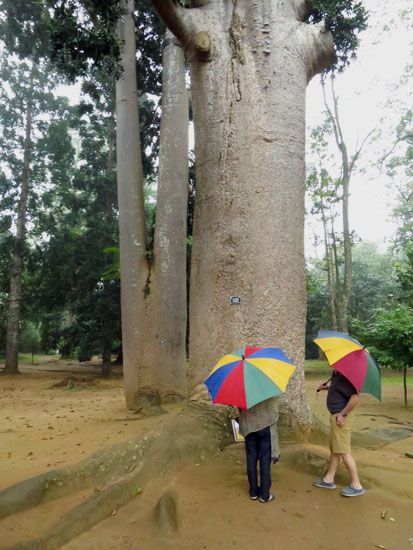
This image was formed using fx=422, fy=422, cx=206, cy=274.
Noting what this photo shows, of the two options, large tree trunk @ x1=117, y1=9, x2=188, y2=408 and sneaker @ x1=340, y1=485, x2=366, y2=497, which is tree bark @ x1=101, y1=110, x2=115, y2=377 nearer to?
large tree trunk @ x1=117, y1=9, x2=188, y2=408

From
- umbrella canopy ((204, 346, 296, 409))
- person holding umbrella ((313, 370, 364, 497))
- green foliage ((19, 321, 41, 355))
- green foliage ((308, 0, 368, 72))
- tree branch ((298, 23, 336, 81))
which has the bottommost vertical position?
green foliage ((19, 321, 41, 355))

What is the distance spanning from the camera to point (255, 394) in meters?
3.06

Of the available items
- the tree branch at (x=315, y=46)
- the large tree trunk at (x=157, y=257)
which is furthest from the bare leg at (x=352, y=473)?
the tree branch at (x=315, y=46)

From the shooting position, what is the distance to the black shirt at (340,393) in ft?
11.9

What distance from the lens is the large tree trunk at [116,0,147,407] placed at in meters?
7.30

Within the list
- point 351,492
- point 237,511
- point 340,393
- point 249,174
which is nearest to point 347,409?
point 340,393

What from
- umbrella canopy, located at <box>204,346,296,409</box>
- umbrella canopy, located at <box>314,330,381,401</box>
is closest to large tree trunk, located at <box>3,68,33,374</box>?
umbrella canopy, located at <box>204,346,296,409</box>

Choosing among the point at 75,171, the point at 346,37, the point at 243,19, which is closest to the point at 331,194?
the point at 75,171

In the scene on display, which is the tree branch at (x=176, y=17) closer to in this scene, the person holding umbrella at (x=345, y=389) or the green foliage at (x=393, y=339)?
the person holding umbrella at (x=345, y=389)

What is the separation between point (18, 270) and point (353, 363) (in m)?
18.1

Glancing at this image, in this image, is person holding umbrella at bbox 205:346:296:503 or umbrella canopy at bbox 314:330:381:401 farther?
umbrella canopy at bbox 314:330:381:401

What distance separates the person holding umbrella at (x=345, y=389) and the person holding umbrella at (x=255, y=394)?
48 centimetres

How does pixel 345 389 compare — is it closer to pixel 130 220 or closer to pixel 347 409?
pixel 347 409

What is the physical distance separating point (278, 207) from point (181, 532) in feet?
10.2
